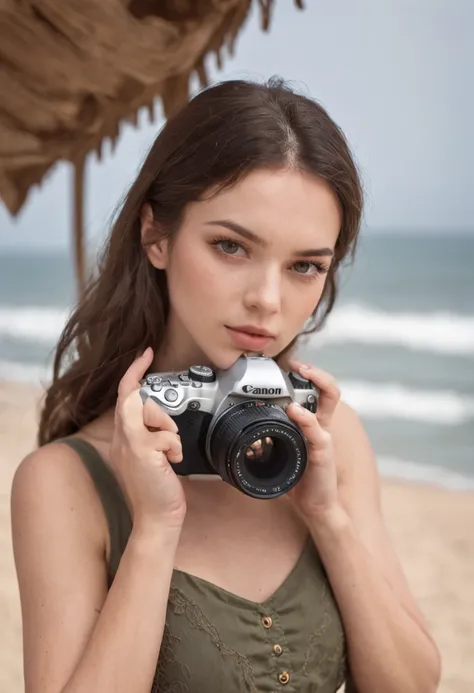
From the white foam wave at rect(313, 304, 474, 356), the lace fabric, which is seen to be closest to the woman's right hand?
the lace fabric

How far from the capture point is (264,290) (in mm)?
916

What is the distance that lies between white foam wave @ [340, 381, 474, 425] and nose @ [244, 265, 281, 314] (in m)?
5.86

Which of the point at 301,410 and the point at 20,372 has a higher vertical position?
the point at 301,410

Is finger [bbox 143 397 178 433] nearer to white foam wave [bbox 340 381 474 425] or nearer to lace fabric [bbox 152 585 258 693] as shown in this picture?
lace fabric [bbox 152 585 258 693]

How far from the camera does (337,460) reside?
1.11m

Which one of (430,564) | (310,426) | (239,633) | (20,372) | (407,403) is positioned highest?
(310,426)

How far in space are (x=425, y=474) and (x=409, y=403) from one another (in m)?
1.74

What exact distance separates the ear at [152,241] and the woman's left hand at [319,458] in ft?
0.59

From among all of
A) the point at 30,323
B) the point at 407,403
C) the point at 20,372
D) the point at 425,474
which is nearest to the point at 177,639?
the point at 425,474

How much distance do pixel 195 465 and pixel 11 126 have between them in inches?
36.2

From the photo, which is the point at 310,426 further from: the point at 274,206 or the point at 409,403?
the point at 409,403

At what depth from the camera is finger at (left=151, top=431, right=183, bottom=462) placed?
34.1 inches

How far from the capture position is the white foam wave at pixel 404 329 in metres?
8.20

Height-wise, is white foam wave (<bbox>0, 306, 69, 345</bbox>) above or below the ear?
below
